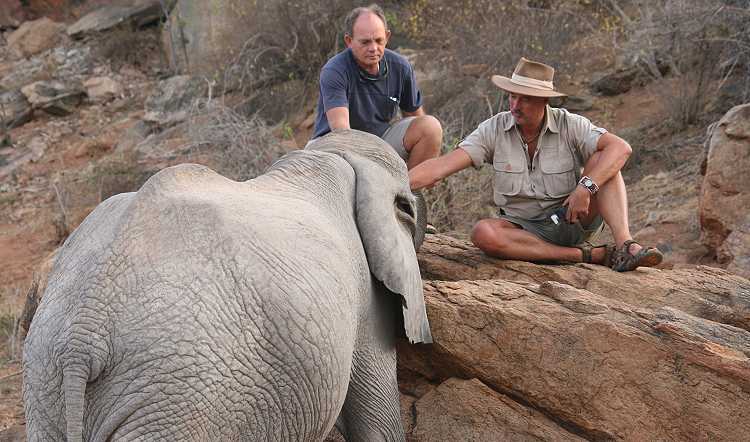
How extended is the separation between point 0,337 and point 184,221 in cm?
568

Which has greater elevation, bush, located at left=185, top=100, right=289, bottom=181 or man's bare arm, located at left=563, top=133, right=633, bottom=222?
man's bare arm, located at left=563, top=133, right=633, bottom=222

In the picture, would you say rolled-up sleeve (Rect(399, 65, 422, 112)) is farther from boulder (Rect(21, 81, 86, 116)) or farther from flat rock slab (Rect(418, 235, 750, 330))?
boulder (Rect(21, 81, 86, 116))

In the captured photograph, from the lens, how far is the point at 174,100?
1461 cm

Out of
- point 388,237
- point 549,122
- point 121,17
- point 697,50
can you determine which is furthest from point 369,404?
point 121,17

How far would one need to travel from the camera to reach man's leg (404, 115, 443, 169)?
19.3 ft

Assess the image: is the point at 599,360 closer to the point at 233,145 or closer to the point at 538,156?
the point at 538,156

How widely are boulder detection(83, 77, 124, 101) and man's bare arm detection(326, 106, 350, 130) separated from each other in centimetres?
1258

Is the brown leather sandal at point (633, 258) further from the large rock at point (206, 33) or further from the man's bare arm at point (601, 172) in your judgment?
the large rock at point (206, 33)

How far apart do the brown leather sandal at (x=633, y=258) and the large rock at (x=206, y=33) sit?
33.4ft

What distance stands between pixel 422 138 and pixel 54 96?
12.8 m

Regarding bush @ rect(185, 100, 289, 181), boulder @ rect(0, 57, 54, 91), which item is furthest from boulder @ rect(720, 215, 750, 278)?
boulder @ rect(0, 57, 54, 91)

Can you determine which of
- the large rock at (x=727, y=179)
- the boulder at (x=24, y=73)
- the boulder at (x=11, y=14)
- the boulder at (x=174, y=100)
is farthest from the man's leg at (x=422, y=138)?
the boulder at (x=11, y=14)

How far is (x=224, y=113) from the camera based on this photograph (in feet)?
32.9

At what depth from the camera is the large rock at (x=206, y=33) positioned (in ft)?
46.2
